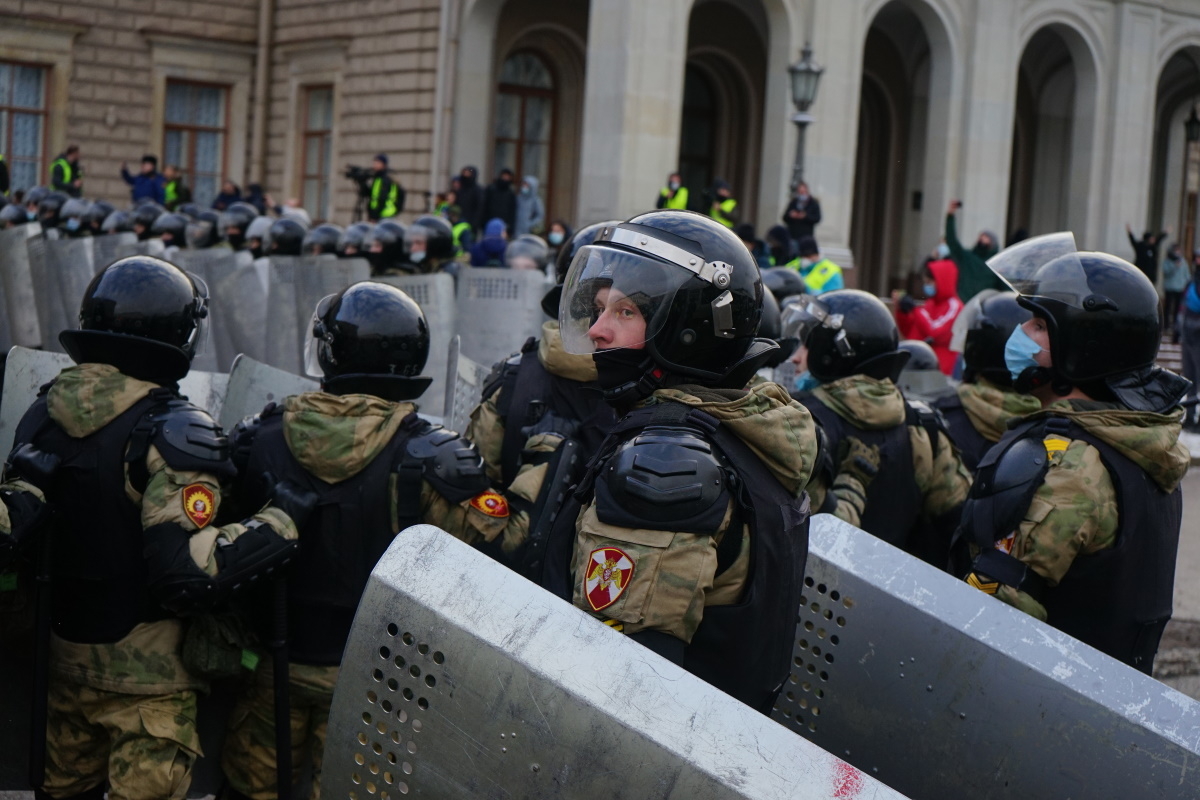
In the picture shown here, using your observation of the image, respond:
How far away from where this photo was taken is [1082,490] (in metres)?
2.75

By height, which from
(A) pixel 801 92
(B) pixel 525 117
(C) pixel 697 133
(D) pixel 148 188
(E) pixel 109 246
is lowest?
(E) pixel 109 246

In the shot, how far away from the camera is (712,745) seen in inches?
67.6

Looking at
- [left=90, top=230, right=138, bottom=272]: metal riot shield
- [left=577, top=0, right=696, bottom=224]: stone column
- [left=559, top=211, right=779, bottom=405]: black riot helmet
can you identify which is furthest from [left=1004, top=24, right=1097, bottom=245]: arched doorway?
[left=559, top=211, right=779, bottom=405]: black riot helmet

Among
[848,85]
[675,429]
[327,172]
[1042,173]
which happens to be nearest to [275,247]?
[675,429]

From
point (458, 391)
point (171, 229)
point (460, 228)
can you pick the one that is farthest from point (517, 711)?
point (460, 228)

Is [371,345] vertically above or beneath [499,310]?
beneath

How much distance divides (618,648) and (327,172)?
2159 centimetres

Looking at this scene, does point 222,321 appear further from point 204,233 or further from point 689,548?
point 689,548

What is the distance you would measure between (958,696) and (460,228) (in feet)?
33.9

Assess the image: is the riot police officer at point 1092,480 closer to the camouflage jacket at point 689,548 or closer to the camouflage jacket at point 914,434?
the camouflage jacket at point 689,548

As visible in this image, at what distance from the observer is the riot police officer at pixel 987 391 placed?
4.63 metres

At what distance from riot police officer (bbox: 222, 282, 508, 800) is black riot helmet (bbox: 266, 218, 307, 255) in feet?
18.0

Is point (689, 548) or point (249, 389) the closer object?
point (689, 548)

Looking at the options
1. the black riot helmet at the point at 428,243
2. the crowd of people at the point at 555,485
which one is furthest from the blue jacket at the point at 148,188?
the crowd of people at the point at 555,485
